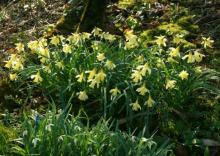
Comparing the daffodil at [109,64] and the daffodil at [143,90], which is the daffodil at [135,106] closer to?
the daffodil at [143,90]

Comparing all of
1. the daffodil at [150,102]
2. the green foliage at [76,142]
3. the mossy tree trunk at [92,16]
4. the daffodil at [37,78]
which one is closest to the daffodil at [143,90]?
the daffodil at [150,102]

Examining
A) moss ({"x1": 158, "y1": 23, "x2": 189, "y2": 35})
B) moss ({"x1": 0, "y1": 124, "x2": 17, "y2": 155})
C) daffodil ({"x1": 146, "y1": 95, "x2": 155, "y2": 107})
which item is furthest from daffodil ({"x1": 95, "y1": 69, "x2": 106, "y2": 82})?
moss ({"x1": 158, "y1": 23, "x2": 189, "y2": 35})

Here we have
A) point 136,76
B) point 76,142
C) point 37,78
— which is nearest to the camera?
point 76,142

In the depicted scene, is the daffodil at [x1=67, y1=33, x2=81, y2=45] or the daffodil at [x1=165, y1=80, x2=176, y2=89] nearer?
the daffodil at [x1=165, y1=80, x2=176, y2=89]

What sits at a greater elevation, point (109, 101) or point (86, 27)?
point (86, 27)

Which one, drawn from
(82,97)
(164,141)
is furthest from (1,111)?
(164,141)

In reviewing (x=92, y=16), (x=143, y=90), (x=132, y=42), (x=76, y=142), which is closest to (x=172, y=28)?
(x=92, y=16)

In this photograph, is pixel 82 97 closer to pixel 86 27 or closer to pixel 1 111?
pixel 1 111

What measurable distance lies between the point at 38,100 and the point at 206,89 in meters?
1.42

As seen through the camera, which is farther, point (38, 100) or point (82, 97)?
point (38, 100)

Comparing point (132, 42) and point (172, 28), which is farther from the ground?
point (132, 42)

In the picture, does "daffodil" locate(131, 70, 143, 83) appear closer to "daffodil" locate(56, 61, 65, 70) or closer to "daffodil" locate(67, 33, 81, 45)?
"daffodil" locate(56, 61, 65, 70)

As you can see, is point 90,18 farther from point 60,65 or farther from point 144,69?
point 144,69

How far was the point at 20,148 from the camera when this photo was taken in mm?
3234
